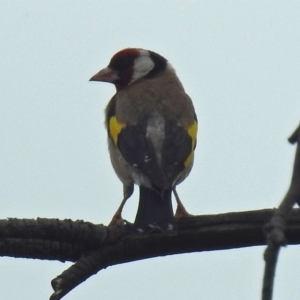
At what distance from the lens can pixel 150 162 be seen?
16.3 feet

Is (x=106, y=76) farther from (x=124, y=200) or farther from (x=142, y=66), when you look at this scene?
(x=124, y=200)

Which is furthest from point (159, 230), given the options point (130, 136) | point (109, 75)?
point (109, 75)

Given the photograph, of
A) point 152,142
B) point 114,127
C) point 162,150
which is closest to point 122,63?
point 114,127

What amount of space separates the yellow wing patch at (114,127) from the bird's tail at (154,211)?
55cm

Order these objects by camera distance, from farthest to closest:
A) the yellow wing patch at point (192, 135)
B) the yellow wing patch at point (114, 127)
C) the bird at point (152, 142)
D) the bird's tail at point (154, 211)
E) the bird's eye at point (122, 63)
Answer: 1. the bird's eye at point (122, 63)
2. the yellow wing patch at point (114, 127)
3. the yellow wing patch at point (192, 135)
4. the bird at point (152, 142)
5. the bird's tail at point (154, 211)

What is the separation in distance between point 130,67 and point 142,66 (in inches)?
5.4

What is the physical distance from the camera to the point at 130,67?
7.11 metres

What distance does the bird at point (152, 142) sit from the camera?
15.8 ft

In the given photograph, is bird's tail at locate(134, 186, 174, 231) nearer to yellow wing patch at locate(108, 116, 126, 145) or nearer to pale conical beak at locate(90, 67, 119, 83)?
yellow wing patch at locate(108, 116, 126, 145)

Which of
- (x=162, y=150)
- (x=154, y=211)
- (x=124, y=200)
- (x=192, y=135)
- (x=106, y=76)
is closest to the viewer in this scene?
(x=154, y=211)

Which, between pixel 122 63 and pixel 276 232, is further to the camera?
pixel 122 63

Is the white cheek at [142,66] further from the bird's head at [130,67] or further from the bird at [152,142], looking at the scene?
the bird at [152,142]

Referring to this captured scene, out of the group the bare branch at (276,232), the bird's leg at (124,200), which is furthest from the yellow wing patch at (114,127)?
the bare branch at (276,232)

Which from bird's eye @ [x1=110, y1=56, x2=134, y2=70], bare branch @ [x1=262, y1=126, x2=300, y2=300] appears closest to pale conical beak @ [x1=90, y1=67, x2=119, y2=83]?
bird's eye @ [x1=110, y1=56, x2=134, y2=70]
